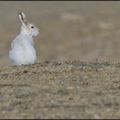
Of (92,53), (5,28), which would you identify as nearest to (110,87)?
(92,53)

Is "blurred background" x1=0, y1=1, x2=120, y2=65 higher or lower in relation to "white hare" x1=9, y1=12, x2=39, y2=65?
higher

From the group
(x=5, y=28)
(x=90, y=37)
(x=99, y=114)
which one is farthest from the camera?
(x=5, y=28)

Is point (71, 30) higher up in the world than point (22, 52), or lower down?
higher up

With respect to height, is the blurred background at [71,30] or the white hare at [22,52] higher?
the blurred background at [71,30]

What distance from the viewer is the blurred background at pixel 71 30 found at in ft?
84.9

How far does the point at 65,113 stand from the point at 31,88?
4.95ft

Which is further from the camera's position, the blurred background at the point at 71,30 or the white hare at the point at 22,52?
the blurred background at the point at 71,30

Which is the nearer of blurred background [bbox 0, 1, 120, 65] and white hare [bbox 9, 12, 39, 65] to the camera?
white hare [bbox 9, 12, 39, 65]

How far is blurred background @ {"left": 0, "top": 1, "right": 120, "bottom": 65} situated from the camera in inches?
1019

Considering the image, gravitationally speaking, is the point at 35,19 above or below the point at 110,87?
above

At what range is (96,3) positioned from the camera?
118ft

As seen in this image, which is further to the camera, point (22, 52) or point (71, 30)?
point (71, 30)

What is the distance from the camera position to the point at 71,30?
2897 cm

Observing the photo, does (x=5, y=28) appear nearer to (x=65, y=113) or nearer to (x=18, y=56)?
(x=18, y=56)
